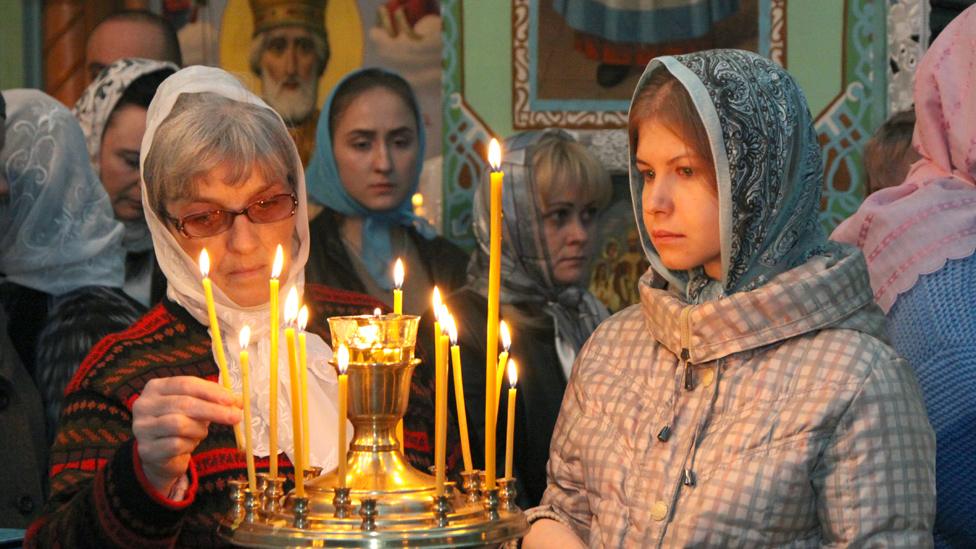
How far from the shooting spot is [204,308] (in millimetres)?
2645

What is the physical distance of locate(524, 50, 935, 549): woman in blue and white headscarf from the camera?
87.6 inches

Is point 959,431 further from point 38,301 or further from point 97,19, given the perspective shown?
point 97,19

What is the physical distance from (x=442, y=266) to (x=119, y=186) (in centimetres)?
108

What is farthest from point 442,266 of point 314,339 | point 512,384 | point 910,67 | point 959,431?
point 512,384

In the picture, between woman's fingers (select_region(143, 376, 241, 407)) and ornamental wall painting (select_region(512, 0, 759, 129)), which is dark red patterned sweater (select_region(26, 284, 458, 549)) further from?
ornamental wall painting (select_region(512, 0, 759, 129))

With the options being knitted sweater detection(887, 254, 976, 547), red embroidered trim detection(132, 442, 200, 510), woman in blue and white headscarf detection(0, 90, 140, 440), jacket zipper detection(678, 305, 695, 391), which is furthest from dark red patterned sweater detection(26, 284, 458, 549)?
woman in blue and white headscarf detection(0, 90, 140, 440)

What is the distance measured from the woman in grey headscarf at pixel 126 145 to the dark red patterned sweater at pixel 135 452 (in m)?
1.71

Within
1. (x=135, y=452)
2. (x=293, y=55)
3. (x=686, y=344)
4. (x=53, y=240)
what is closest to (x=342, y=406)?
(x=135, y=452)

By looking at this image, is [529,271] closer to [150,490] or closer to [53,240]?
[53,240]

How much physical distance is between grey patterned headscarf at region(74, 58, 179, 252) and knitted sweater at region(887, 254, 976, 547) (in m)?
2.50

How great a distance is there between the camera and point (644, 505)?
7.74 ft

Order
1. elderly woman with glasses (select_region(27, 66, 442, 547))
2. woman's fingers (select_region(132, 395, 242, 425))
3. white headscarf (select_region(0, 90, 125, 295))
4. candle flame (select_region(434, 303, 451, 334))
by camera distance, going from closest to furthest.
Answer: candle flame (select_region(434, 303, 451, 334)) < woman's fingers (select_region(132, 395, 242, 425)) < elderly woman with glasses (select_region(27, 66, 442, 547)) < white headscarf (select_region(0, 90, 125, 295))

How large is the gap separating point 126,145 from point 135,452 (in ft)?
7.99

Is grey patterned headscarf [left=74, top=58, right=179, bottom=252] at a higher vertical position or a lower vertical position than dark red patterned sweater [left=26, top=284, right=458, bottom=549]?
higher
